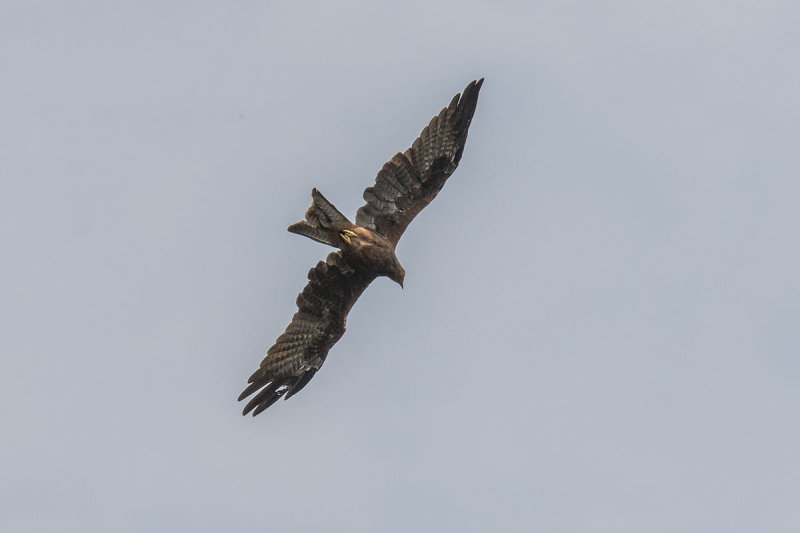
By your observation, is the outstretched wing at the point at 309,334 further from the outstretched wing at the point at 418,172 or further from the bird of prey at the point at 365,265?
the outstretched wing at the point at 418,172

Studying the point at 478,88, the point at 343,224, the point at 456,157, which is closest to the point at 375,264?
the point at 343,224

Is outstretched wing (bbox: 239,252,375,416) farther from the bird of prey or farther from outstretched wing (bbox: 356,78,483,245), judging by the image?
outstretched wing (bbox: 356,78,483,245)

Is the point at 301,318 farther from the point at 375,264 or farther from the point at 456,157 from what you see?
the point at 456,157

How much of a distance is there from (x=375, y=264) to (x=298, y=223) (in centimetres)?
121

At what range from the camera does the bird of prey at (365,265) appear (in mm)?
15367

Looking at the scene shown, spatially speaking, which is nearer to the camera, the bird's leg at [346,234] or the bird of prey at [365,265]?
the bird's leg at [346,234]

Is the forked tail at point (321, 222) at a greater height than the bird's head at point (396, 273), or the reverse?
the forked tail at point (321, 222)

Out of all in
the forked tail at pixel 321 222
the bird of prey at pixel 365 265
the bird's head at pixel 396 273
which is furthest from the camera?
the bird of prey at pixel 365 265

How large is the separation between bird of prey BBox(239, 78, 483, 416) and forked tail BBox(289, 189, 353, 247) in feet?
1.32

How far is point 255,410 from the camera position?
15.4m

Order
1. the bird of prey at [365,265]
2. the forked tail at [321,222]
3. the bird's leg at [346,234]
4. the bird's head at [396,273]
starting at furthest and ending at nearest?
the bird of prey at [365,265] < the bird's head at [396,273] < the bird's leg at [346,234] < the forked tail at [321,222]

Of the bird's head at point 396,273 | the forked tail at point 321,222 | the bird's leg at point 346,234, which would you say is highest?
the forked tail at point 321,222

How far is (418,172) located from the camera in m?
15.6

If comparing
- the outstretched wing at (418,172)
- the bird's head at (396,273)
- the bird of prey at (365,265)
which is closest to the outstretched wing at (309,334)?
the bird of prey at (365,265)
